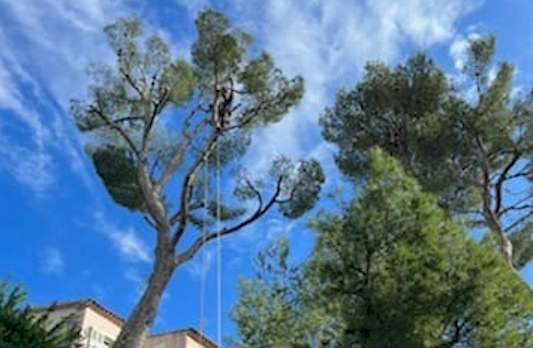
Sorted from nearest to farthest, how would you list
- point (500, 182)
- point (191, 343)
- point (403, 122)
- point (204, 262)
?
point (204, 262) → point (500, 182) → point (403, 122) → point (191, 343)

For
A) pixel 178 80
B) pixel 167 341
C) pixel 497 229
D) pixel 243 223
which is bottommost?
pixel 497 229

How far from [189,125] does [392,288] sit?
286 inches

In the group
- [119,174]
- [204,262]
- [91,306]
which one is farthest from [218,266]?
[91,306]

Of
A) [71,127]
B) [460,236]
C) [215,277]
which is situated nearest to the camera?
[460,236]

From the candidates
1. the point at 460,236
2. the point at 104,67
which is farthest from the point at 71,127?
the point at 460,236

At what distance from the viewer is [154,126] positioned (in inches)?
643

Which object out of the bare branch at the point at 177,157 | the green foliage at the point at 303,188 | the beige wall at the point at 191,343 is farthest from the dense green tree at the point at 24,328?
the beige wall at the point at 191,343

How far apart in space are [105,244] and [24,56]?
4.15 m

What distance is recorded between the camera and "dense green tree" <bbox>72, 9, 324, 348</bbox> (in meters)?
16.2

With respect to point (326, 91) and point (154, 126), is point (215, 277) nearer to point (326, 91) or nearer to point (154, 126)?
point (154, 126)

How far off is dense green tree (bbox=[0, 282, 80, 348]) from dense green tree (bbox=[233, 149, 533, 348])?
3457 millimetres

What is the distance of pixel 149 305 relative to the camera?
14.1 meters

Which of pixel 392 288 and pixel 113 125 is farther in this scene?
pixel 113 125

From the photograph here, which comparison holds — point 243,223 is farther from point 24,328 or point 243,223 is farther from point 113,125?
point 24,328
